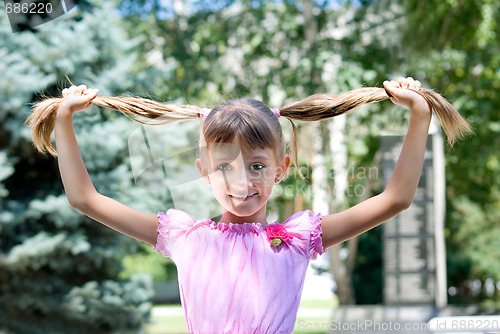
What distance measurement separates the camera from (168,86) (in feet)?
24.6

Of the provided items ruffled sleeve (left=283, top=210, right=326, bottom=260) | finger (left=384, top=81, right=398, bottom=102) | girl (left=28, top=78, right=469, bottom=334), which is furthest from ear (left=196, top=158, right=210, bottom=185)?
finger (left=384, top=81, right=398, bottom=102)

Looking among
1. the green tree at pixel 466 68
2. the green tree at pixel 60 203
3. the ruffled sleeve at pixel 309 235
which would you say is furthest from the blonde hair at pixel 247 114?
the green tree at pixel 466 68

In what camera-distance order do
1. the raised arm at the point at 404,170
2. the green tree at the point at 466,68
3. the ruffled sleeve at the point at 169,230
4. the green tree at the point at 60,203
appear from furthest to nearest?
the green tree at the point at 466,68 → the green tree at the point at 60,203 → the ruffled sleeve at the point at 169,230 → the raised arm at the point at 404,170

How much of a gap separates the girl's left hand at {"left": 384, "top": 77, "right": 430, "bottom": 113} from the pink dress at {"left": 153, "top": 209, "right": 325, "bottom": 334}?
1.07ft

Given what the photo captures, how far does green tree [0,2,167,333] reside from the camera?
18.5ft

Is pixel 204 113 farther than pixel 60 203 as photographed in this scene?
No

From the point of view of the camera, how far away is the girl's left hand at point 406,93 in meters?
1.24

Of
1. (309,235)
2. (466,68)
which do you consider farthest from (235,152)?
(466,68)

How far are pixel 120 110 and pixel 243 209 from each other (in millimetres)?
378

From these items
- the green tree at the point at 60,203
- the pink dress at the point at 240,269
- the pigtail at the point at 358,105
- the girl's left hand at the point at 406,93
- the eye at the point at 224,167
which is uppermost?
the girl's left hand at the point at 406,93

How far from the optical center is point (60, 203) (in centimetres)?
578

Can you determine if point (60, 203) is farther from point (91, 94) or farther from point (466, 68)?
point (466, 68)

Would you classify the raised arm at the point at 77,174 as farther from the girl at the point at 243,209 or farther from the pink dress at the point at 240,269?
the pink dress at the point at 240,269

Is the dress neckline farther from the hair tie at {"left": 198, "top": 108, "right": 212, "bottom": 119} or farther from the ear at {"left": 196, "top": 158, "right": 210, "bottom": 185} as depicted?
the hair tie at {"left": 198, "top": 108, "right": 212, "bottom": 119}
